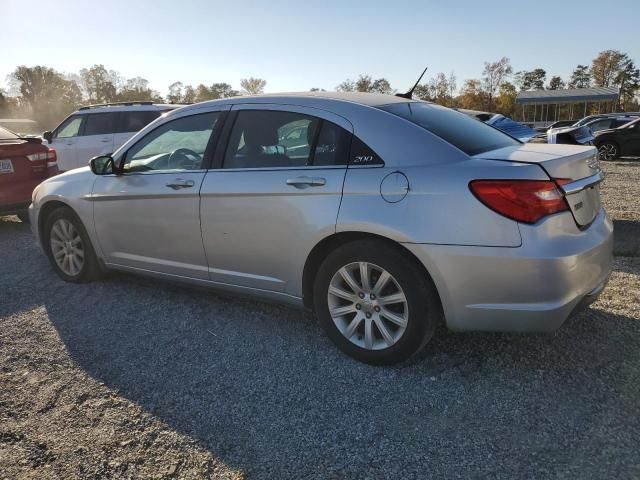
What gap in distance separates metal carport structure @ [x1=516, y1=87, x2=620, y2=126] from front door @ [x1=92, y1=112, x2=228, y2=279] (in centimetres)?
5161

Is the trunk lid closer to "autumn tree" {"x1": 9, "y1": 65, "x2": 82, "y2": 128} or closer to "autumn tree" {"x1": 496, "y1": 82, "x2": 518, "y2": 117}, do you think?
"autumn tree" {"x1": 496, "y1": 82, "x2": 518, "y2": 117}

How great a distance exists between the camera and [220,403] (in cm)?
284

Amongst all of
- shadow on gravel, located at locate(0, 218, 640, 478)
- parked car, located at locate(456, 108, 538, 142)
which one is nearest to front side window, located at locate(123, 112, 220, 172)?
shadow on gravel, located at locate(0, 218, 640, 478)

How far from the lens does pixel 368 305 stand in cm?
310

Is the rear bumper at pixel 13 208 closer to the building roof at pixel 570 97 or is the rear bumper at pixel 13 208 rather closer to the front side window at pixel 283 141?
the front side window at pixel 283 141

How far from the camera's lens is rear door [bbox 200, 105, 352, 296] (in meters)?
3.19

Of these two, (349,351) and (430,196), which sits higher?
(430,196)

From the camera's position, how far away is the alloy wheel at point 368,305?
9.90ft

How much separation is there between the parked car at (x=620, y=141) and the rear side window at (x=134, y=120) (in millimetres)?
14343

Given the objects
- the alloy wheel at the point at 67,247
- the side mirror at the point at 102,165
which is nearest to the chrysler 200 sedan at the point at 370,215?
the side mirror at the point at 102,165

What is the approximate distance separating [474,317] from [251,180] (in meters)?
1.67

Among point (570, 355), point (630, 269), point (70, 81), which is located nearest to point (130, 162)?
point (570, 355)

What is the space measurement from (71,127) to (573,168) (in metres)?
11.6

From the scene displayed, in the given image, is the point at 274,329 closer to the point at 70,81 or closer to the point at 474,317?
the point at 474,317
